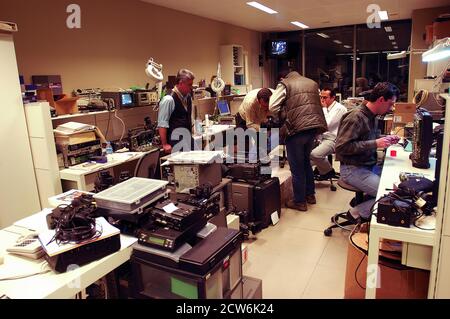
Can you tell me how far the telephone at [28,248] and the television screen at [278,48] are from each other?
7.52 m

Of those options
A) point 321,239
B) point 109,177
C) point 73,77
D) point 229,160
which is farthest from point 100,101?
point 321,239

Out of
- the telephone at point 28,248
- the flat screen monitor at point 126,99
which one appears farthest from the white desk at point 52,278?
the flat screen monitor at point 126,99

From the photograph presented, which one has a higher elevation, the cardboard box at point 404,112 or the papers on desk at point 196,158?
the cardboard box at point 404,112

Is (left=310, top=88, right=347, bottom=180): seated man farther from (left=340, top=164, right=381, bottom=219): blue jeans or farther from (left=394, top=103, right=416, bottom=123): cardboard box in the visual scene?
(left=340, top=164, right=381, bottom=219): blue jeans

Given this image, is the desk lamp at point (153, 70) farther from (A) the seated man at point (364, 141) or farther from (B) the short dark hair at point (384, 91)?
(B) the short dark hair at point (384, 91)

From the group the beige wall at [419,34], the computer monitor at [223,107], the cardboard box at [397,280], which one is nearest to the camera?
the cardboard box at [397,280]

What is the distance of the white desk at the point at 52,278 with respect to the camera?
134cm

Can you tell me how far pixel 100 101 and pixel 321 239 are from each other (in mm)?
2773

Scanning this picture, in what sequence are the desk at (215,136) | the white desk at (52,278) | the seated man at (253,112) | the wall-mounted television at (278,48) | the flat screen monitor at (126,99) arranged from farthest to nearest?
1. the wall-mounted television at (278,48)
2. the desk at (215,136)
3. the seated man at (253,112)
4. the flat screen monitor at (126,99)
5. the white desk at (52,278)

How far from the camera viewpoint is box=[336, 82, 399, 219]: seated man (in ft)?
8.64

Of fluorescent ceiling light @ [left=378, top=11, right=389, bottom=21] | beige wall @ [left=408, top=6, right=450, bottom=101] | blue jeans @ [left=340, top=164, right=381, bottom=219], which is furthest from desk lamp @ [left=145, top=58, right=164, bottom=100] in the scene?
beige wall @ [left=408, top=6, right=450, bottom=101]

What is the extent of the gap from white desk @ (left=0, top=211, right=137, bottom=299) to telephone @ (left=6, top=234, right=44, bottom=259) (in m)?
0.02

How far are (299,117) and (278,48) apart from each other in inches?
206

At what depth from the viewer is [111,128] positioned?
4.30 m
